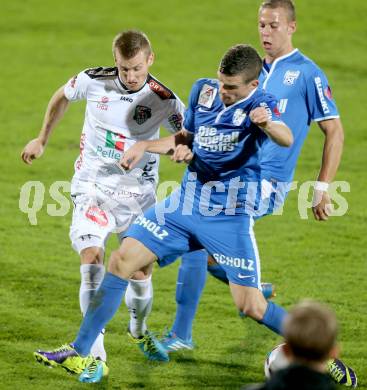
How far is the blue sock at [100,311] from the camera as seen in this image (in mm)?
6930

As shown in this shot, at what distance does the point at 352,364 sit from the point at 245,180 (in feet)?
5.21

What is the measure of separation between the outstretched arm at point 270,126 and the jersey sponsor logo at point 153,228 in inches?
37.1

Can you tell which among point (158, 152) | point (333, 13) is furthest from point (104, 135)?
point (333, 13)

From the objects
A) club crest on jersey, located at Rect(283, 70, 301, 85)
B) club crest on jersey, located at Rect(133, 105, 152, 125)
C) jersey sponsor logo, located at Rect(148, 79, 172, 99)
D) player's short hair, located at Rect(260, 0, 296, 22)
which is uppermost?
player's short hair, located at Rect(260, 0, 296, 22)

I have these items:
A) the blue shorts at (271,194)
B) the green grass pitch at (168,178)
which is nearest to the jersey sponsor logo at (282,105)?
the blue shorts at (271,194)

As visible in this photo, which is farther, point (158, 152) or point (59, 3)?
point (59, 3)

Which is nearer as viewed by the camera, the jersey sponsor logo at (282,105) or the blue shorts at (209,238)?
the blue shorts at (209,238)

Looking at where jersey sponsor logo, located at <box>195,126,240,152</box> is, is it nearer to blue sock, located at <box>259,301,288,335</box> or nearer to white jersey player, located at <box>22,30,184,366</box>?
white jersey player, located at <box>22,30,184,366</box>

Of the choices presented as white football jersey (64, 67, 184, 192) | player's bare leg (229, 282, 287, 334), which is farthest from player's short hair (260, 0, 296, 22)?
player's bare leg (229, 282, 287, 334)

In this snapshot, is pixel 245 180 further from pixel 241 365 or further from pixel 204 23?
pixel 204 23

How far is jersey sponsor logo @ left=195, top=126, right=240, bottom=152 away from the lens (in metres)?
6.86

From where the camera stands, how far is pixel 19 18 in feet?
63.8

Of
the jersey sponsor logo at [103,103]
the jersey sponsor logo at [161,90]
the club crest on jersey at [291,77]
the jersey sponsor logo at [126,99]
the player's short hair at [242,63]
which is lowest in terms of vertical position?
the jersey sponsor logo at [103,103]

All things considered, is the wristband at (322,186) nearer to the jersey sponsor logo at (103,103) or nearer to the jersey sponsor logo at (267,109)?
the jersey sponsor logo at (267,109)
